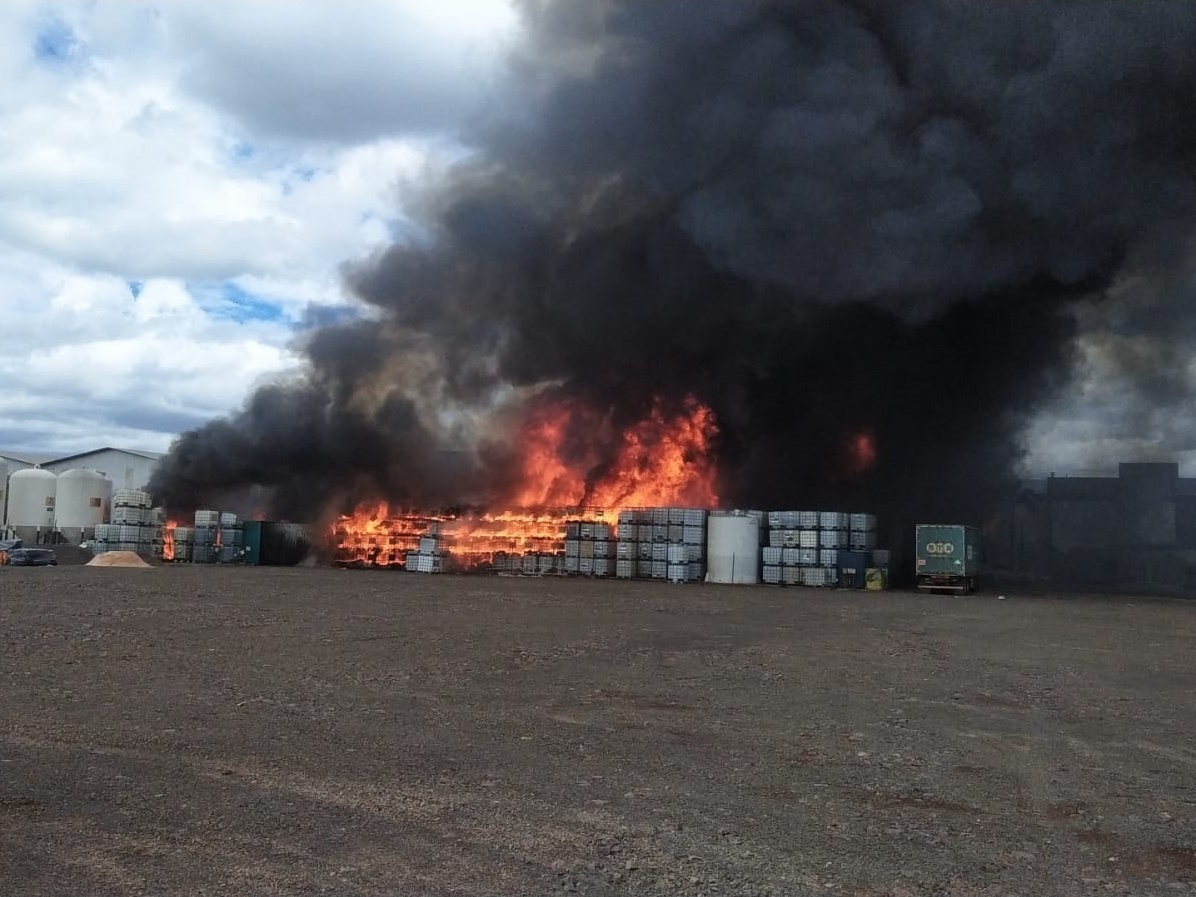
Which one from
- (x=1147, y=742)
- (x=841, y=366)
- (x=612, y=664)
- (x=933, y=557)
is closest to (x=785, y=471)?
(x=841, y=366)

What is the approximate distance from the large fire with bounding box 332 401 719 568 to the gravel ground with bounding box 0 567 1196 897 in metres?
27.0

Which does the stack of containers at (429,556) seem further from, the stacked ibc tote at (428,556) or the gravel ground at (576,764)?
the gravel ground at (576,764)

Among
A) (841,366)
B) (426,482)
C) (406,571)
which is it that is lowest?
(406,571)

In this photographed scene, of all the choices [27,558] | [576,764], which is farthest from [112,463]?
[576,764]

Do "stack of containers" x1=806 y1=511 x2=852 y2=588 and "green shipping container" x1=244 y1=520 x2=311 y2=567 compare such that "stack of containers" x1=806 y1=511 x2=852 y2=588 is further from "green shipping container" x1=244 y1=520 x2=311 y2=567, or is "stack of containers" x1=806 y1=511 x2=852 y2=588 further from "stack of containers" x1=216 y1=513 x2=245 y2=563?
"stack of containers" x1=216 y1=513 x2=245 y2=563

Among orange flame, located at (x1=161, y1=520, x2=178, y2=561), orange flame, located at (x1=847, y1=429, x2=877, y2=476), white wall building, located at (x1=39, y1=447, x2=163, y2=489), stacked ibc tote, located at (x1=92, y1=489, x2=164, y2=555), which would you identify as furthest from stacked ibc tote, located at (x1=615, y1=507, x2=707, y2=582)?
white wall building, located at (x1=39, y1=447, x2=163, y2=489)

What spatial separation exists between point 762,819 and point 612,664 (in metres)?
7.75

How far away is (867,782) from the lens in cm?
812

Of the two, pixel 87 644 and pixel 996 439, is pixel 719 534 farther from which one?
pixel 87 644

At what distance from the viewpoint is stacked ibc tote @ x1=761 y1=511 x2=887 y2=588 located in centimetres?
3934

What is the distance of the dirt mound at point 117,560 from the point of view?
4152cm

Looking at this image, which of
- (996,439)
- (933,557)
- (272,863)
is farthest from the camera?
(996,439)

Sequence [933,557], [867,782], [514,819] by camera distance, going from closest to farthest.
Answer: [514,819] < [867,782] < [933,557]

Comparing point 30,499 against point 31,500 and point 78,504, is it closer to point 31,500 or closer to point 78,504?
point 31,500
